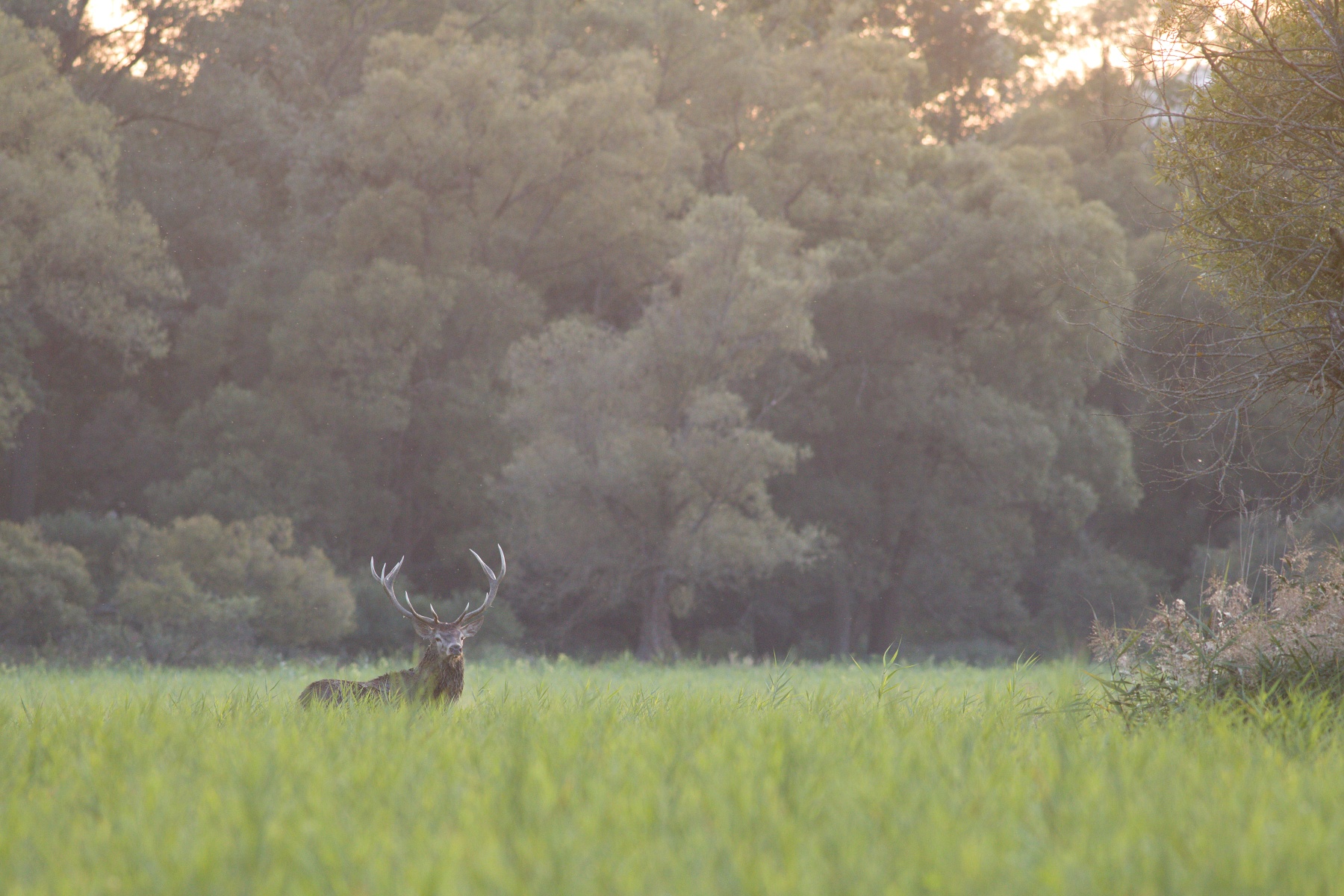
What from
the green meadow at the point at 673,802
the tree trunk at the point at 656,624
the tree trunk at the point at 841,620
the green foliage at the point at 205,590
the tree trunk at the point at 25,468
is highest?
the tree trunk at the point at 25,468

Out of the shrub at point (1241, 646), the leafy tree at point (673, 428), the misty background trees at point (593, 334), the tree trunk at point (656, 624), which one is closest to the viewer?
the shrub at point (1241, 646)

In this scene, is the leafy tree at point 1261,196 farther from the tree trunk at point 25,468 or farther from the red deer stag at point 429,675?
the tree trunk at point 25,468

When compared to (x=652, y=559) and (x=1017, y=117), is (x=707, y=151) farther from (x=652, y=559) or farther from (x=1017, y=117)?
(x=652, y=559)

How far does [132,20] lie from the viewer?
28297mm

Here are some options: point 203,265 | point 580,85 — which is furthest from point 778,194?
point 203,265

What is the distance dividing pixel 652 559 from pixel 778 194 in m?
11.2

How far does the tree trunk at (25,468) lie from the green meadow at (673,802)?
22.0 metres

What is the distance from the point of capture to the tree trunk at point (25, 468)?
25438mm

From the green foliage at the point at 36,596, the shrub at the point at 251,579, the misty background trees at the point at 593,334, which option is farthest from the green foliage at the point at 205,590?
the misty background trees at the point at 593,334

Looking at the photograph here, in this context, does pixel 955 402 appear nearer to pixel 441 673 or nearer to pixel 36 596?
pixel 36 596

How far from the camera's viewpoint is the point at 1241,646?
6352mm

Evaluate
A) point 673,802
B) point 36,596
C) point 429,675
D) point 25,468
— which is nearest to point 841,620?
point 36,596

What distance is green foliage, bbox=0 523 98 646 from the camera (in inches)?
710

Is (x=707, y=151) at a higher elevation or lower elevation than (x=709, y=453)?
higher
